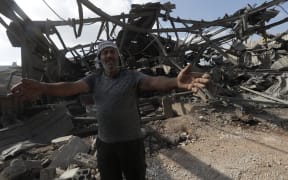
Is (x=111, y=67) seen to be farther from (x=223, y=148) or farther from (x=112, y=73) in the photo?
(x=223, y=148)

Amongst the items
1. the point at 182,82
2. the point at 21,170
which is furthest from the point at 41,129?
the point at 182,82

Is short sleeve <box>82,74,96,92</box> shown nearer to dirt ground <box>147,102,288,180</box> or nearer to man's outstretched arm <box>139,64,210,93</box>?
man's outstretched arm <box>139,64,210,93</box>

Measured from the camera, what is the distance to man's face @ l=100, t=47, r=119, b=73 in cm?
251

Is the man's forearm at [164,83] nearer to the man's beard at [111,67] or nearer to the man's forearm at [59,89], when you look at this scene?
the man's beard at [111,67]

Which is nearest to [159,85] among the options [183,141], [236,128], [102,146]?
[102,146]

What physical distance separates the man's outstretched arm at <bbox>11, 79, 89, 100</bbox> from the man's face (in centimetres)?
25

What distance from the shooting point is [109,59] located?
98.7 inches

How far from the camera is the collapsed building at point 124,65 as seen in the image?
237 inches

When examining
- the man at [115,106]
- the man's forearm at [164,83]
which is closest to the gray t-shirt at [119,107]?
the man at [115,106]

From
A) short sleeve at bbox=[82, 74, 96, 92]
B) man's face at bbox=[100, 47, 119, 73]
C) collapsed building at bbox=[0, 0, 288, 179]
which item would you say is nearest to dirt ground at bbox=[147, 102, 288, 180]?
collapsed building at bbox=[0, 0, 288, 179]

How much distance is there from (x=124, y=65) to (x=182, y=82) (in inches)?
140

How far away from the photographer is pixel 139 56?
995 cm

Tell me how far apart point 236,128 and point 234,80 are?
4.30 meters

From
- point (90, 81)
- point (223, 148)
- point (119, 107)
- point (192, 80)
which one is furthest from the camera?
point (223, 148)
